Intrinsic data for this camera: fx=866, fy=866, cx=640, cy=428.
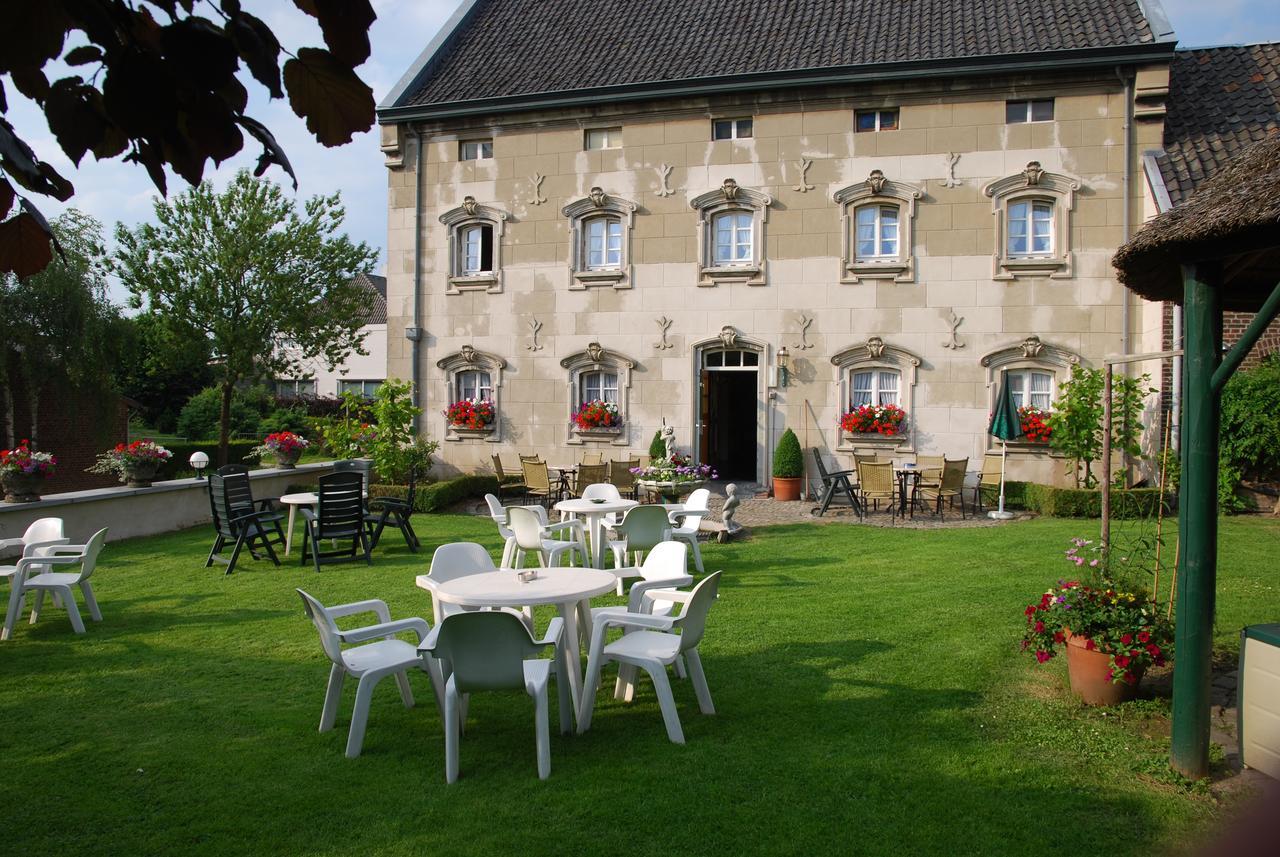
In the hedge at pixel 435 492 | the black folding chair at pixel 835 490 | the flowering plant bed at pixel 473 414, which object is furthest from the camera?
the flowering plant bed at pixel 473 414

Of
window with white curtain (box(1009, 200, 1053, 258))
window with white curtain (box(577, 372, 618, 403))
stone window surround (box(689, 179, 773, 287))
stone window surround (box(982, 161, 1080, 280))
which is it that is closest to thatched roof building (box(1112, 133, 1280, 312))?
stone window surround (box(982, 161, 1080, 280))

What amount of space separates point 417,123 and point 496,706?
1583 cm

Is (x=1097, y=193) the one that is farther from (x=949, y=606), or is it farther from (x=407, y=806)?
(x=407, y=806)

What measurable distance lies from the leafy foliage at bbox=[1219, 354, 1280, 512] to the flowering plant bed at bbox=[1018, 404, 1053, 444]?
8.41ft

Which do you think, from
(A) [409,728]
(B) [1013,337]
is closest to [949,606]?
(A) [409,728]

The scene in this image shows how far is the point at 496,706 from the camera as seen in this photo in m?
5.70

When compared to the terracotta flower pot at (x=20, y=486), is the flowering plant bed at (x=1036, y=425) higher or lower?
higher

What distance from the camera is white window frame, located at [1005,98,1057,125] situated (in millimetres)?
15406

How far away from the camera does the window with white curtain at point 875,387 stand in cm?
1619

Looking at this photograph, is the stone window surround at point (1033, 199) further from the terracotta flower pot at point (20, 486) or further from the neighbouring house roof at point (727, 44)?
the terracotta flower pot at point (20, 486)

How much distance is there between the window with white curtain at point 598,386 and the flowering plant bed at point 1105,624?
41.0 feet

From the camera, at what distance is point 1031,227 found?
15.5 meters

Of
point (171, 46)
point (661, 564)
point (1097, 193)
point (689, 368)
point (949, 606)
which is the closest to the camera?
point (171, 46)

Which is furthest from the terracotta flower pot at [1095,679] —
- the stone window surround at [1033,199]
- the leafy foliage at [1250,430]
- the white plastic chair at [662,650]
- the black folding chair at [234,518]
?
the stone window surround at [1033,199]
